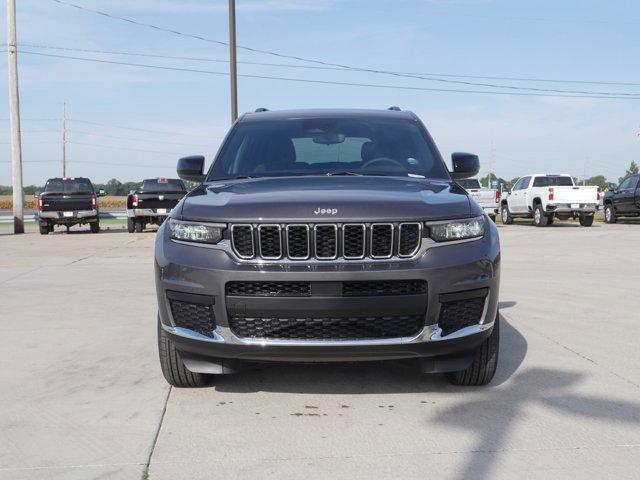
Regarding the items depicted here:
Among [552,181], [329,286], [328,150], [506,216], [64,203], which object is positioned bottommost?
[506,216]

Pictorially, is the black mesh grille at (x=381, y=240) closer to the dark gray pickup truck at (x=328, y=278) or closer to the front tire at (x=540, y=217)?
the dark gray pickup truck at (x=328, y=278)

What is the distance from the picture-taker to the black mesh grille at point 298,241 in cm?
387

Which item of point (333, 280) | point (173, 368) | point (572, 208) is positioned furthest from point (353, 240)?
point (572, 208)

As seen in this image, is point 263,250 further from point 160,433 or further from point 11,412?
point 11,412

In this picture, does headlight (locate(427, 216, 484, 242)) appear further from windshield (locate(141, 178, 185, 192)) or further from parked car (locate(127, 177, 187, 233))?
windshield (locate(141, 178, 185, 192))

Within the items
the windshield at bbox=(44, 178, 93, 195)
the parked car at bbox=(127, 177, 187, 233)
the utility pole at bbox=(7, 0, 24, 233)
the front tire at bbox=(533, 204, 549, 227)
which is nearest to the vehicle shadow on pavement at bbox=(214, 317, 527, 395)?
the parked car at bbox=(127, 177, 187, 233)

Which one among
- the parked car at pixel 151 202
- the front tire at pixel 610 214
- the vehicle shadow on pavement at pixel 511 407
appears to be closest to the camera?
the vehicle shadow on pavement at pixel 511 407

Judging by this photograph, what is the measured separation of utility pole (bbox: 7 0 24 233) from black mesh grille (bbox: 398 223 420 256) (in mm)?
23591

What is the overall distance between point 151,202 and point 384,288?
21112 mm

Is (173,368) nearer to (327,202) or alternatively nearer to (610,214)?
(327,202)

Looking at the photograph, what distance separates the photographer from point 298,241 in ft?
12.7

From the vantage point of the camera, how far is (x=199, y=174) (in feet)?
18.6

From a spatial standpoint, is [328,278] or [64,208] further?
[64,208]

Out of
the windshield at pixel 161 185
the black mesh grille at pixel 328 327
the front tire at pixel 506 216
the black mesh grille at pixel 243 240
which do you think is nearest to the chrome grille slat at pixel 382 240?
the black mesh grille at pixel 328 327
